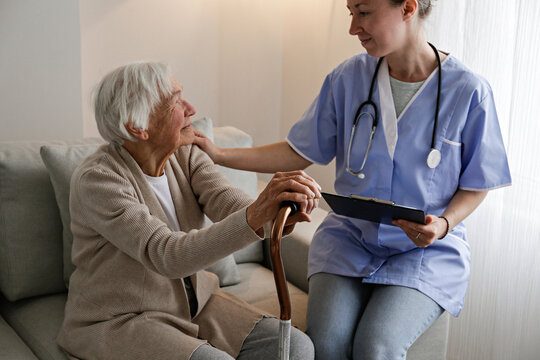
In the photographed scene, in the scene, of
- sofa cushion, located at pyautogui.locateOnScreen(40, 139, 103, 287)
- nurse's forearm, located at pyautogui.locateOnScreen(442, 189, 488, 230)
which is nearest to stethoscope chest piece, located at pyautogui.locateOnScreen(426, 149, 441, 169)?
nurse's forearm, located at pyautogui.locateOnScreen(442, 189, 488, 230)

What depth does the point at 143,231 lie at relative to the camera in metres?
1.35

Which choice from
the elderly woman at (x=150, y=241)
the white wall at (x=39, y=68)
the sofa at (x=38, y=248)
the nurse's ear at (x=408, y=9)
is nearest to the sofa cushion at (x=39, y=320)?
the sofa at (x=38, y=248)

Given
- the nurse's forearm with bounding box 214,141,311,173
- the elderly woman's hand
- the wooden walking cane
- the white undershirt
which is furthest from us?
the nurse's forearm with bounding box 214,141,311,173

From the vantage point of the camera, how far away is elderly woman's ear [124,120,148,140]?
1.45m

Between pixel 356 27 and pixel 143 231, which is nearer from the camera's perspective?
pixel 143 231

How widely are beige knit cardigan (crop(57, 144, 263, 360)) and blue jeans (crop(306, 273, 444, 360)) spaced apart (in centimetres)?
17

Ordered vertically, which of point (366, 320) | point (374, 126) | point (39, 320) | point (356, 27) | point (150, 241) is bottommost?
point (39, 320)

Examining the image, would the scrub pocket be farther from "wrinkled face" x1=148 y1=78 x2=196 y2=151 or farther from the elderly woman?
"wrinkled face" x1=148 y1=78 x2=196 y2=151

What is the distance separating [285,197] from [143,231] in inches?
14.1

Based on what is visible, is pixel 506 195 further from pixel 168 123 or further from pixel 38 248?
pixel 38 248

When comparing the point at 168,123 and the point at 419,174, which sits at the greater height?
the point at 168,123

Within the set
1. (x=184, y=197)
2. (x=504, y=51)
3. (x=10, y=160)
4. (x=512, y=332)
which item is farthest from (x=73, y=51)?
(x=512, y=332)

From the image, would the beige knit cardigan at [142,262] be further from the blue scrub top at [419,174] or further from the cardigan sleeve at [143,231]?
the blue scrub top at [419,174]

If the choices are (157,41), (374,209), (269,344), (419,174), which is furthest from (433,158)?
(157,41)
